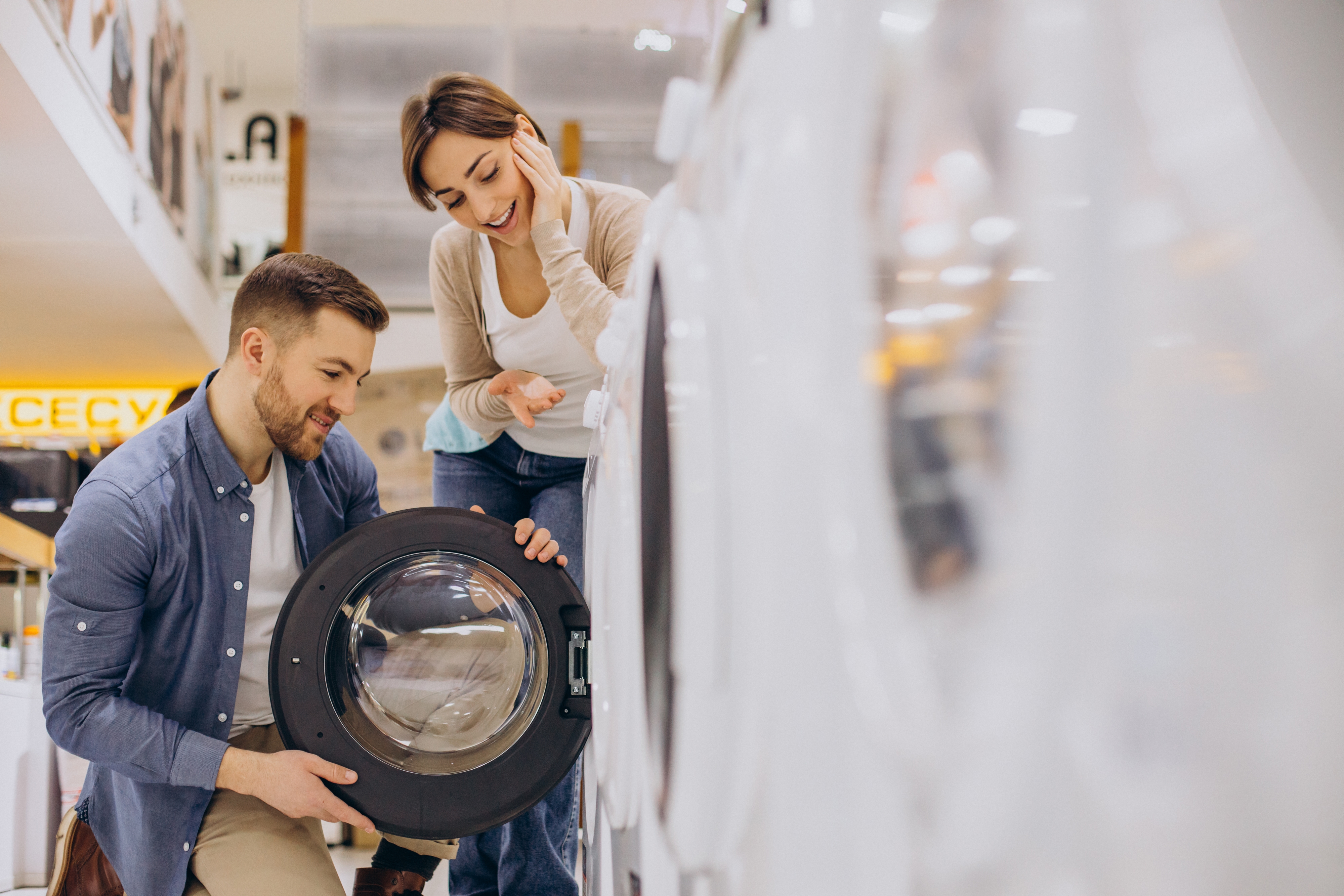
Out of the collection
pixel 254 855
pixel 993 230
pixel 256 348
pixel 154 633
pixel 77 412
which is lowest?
pixel 254 855

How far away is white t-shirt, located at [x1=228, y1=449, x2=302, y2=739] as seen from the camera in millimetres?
1323

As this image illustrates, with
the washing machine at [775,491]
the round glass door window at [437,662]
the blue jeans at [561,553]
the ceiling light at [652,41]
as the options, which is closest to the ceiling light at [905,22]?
the washing machine at [775,491]

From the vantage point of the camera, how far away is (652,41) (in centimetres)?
438

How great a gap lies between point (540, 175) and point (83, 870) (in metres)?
1.32

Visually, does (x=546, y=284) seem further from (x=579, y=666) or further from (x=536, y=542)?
(x=579, y=666)

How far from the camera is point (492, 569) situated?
4.08 feet

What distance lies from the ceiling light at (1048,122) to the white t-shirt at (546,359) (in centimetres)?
115

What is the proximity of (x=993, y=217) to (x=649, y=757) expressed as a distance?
391 mm

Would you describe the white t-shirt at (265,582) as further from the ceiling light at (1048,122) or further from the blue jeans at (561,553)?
the ceiling light at (1048,122)

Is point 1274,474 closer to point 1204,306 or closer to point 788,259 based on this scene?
point 1204,306

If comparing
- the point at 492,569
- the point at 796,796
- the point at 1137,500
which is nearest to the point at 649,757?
the point at 796,796

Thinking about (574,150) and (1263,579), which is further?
(574,150)

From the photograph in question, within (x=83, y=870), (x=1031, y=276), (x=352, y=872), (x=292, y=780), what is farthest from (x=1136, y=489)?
(x=352, y=872)

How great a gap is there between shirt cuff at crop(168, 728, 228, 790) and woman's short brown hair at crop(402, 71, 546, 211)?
28.7 inches
